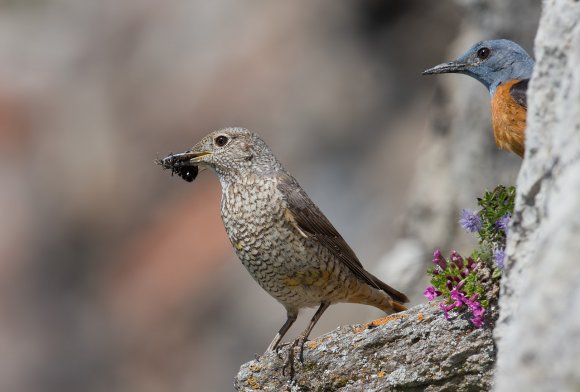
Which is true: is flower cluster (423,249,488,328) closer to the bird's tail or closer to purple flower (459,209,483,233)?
purple flower (459,209,483,233)

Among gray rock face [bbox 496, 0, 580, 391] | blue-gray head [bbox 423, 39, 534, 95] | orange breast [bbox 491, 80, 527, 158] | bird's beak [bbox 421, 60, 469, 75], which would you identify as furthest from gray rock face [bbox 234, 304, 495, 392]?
bird's beak [bbox 421, 60, 469, 75]

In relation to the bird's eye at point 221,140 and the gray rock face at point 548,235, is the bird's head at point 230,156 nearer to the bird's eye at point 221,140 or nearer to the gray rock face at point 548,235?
the bird's eye at point 221,140

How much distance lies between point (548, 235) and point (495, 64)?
4313 millimetres

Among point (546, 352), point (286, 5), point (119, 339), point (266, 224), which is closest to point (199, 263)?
point (119, 339)

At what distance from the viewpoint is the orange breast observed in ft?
23.1

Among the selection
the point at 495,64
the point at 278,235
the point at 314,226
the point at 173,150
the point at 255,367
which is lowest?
the point at 255,367

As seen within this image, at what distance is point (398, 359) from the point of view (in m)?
6.10

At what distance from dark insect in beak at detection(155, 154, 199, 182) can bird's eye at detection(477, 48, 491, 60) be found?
8.08 ft

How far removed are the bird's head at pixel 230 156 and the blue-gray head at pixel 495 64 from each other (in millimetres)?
1542

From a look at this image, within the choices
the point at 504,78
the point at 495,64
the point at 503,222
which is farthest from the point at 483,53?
the point at 503,222

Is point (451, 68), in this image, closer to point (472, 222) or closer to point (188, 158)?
point (188, 158)

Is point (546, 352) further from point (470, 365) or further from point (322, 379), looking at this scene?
point (322, 379)

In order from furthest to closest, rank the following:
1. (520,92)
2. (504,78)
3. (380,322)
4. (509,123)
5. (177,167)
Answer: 1. (177,167)
2. (504,78)
3. (520,92)
4. (509,123)
5. (380,322)

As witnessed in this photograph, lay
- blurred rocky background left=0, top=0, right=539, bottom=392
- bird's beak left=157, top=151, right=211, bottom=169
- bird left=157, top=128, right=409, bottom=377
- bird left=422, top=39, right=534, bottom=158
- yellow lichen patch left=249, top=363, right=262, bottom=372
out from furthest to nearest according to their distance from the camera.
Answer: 1. blurred rocky background left=0, top=0, right=539, bottom=392
2. bird's beak left=157, top=151, right=211, bottom=169
3. bird left=157, top=128, right=409, bottom=377
4. bird left=422, top=39, right=534, bottom=158
5. yellow lichen patch left=249, top=363, right=262, bottom=372
